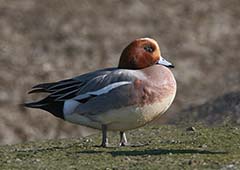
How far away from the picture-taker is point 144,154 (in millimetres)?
7117

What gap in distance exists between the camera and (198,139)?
8266mm

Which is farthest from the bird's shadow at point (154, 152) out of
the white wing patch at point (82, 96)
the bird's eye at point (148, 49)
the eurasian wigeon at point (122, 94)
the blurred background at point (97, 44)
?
the blurred background at point (97, 44)

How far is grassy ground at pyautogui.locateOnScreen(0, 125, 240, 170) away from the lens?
21.7 ft

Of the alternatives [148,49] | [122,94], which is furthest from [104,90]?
[148,49]

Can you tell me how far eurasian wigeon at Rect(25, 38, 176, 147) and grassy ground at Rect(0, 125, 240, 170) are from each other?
0.89ft

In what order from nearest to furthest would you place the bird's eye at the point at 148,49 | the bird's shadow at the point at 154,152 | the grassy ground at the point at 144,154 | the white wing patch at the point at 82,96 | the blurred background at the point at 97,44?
the grassy ground at the point at 144,154
the bird's shadow at the point at 154,152
the white wing patch at the point at 82,96
the bird's eye at the point at 148,49
the blurred background at the point at 97,44

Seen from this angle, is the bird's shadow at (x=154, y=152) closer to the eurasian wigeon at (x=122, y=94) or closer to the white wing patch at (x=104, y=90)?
the eurasian wigeon at (x=122, y=94)

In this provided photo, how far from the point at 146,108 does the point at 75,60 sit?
1003 cm

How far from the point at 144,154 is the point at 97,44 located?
10863mm

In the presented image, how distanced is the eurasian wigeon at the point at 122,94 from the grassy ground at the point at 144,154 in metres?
0.27

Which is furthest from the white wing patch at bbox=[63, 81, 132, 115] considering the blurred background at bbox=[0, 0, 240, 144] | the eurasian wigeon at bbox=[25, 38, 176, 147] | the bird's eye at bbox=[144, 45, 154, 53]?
the blurred background at bbox=[0, 0, 240, 144]

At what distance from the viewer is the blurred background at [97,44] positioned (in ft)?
49.6

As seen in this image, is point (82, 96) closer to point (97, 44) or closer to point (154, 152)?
point (154, 152)

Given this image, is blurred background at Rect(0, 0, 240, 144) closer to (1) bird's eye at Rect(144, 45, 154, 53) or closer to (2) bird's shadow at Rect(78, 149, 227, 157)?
(1) bird's eye at Rect(144, 45, 154, 53)
